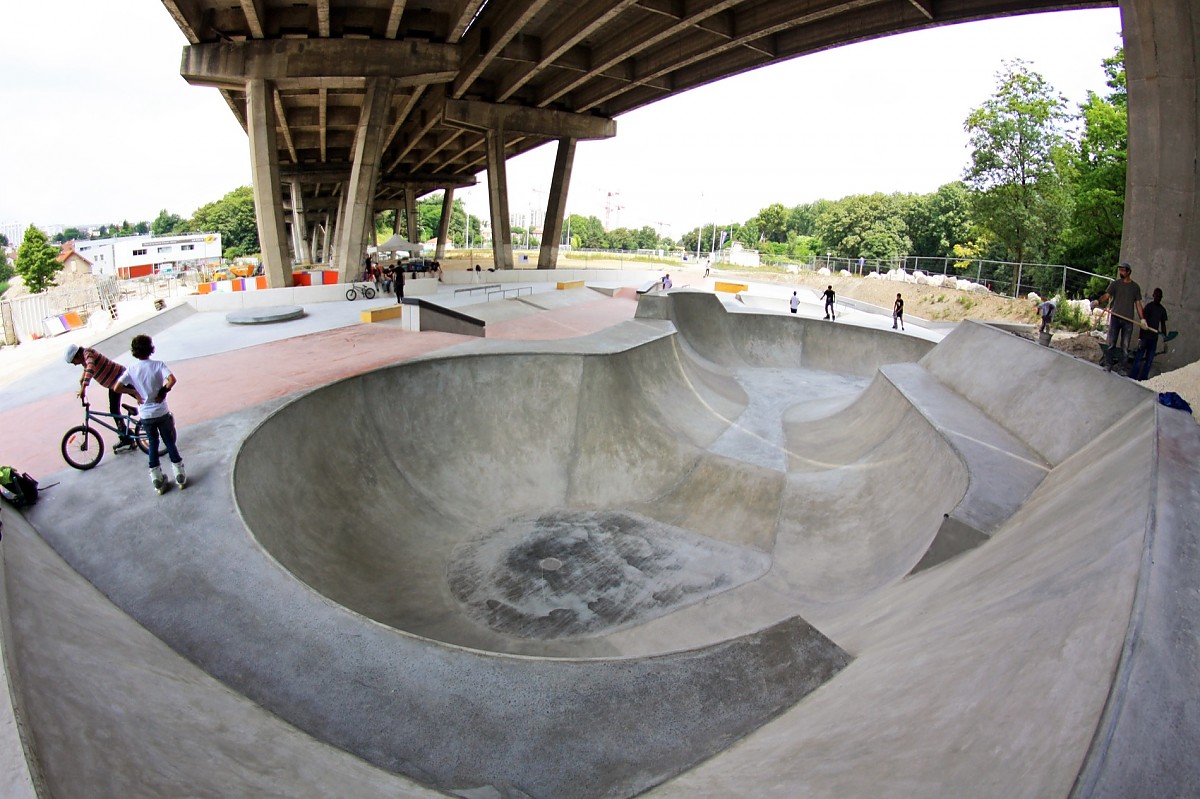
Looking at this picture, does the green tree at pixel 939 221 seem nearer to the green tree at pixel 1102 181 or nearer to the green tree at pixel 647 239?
the green tree at pixel 1102 181

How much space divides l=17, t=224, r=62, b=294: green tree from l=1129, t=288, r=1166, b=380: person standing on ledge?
99.5 m

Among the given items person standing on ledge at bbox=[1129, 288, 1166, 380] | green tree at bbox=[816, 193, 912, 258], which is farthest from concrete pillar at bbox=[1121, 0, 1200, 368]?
green tree at bbox=[816, 193, 912, 258]

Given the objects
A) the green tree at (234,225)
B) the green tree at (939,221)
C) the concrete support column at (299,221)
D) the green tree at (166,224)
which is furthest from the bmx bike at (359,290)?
the green tree at (166,224)

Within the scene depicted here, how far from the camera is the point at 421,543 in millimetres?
8328

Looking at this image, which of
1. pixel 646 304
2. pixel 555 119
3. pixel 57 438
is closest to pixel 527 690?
pixel 57 438

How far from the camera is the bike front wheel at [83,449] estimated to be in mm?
6418

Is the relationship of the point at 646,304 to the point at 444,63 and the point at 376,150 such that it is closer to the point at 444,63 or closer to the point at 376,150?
the point at 444,63

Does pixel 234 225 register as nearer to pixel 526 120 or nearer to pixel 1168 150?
pixel 526 120

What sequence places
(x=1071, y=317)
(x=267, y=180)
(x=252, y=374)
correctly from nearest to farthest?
(x=252, y=374) → (x=1071, y=317) → (x=267, y=180)

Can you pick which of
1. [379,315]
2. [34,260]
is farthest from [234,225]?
[379,315]

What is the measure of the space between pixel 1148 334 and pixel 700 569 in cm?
689

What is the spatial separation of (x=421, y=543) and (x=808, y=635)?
18.6 ft

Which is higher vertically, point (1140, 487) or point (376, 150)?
point (376, 150)

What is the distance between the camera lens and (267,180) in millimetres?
23734
